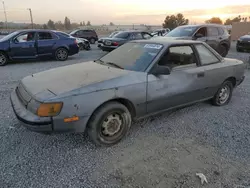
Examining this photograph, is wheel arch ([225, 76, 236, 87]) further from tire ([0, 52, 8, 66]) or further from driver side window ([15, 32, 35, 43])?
tire ([0, 52, 8, 66])

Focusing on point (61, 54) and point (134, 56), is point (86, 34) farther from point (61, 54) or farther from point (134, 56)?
point (134, 56)

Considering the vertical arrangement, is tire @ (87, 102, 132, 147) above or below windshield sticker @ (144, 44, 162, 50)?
below

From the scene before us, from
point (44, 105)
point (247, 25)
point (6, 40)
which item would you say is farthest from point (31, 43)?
point (247, 25)

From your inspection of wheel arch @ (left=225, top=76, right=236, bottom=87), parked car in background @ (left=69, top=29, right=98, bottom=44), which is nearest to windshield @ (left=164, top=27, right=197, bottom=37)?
wheel arch @ (left=225, top=76, right=236, bottom=87)

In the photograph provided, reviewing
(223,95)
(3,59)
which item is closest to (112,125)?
(223,95)

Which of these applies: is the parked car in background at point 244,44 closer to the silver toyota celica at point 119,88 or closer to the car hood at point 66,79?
the silver toyota celica at point 119,88

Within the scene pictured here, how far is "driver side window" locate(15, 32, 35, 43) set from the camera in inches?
354

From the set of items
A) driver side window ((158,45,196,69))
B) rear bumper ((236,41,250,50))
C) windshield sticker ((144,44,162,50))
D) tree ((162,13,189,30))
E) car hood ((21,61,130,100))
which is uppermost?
tree ((162,13,189,30))

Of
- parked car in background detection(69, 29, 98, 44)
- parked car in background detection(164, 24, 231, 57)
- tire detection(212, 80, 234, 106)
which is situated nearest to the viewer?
tire detection(212, 80, 234, 106)

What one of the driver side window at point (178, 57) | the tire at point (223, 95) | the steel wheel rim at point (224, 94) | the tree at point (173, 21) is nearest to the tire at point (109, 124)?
the driver side window at point (178, 57)

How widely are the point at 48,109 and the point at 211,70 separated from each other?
3025 mm

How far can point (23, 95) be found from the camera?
9.78 feet

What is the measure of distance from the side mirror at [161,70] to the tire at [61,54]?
7.85 meters

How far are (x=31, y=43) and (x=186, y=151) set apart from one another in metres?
8.41
